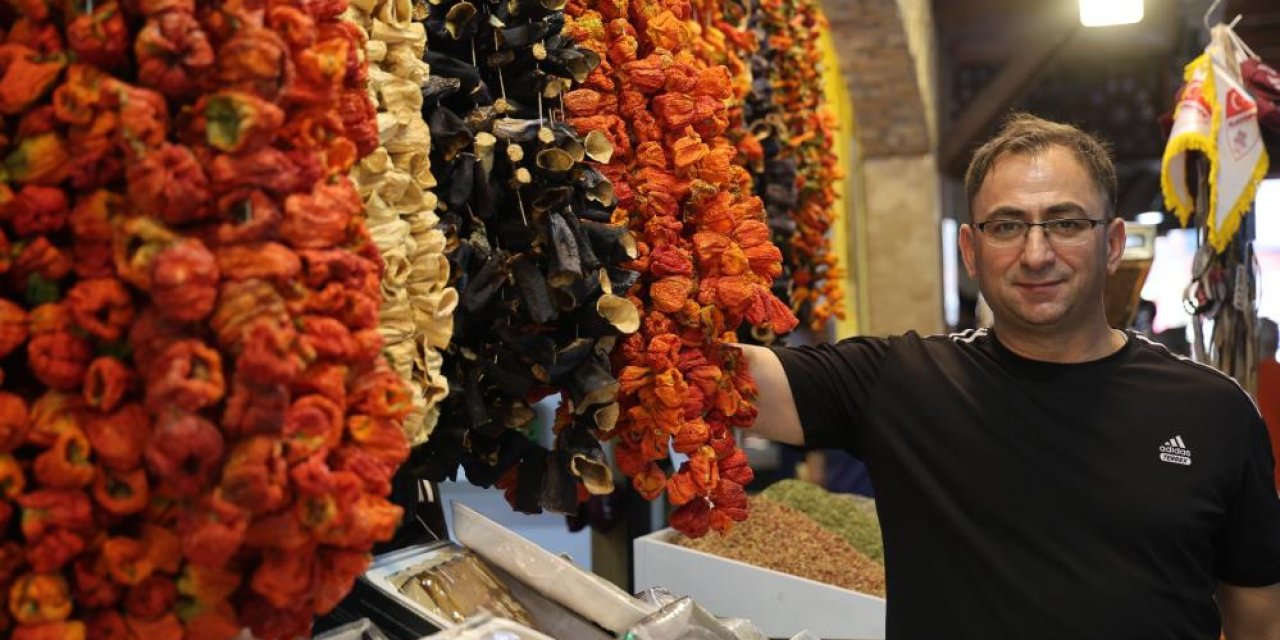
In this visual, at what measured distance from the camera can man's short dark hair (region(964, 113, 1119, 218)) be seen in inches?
69.2

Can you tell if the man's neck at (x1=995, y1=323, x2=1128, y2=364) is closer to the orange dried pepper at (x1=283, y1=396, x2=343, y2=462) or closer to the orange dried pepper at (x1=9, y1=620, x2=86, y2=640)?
the orange dried pepper at (x1=283, y1=396, x2=343, y2=462)

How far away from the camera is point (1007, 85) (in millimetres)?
8289

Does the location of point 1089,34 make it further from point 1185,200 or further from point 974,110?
point 1185,200

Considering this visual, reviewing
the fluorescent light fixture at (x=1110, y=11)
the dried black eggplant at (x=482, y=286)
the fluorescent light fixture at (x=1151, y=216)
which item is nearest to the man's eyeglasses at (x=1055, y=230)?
the dried black eggplant at (x=482, y=286)

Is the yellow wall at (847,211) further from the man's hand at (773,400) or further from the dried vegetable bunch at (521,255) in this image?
the dried vegetable bunch at (521,255)

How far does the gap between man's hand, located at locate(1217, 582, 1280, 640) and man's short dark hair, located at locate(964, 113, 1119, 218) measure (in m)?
0.59

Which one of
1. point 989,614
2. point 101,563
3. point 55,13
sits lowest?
point 989,614

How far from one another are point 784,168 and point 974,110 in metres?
6.35

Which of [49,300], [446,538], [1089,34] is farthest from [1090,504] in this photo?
[1089,34]

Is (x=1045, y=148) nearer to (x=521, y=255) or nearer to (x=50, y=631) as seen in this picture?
(x=521, y=255)

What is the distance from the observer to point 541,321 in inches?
47.6

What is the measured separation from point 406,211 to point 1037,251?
98 centimetres

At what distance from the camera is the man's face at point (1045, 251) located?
1710mm

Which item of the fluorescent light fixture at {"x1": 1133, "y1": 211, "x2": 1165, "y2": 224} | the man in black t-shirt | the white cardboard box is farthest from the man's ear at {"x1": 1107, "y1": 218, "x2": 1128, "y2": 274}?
the fluorescent light fixture at {"x1": 1133, "y1": 211, "x2": 1165, "y2": 224}
